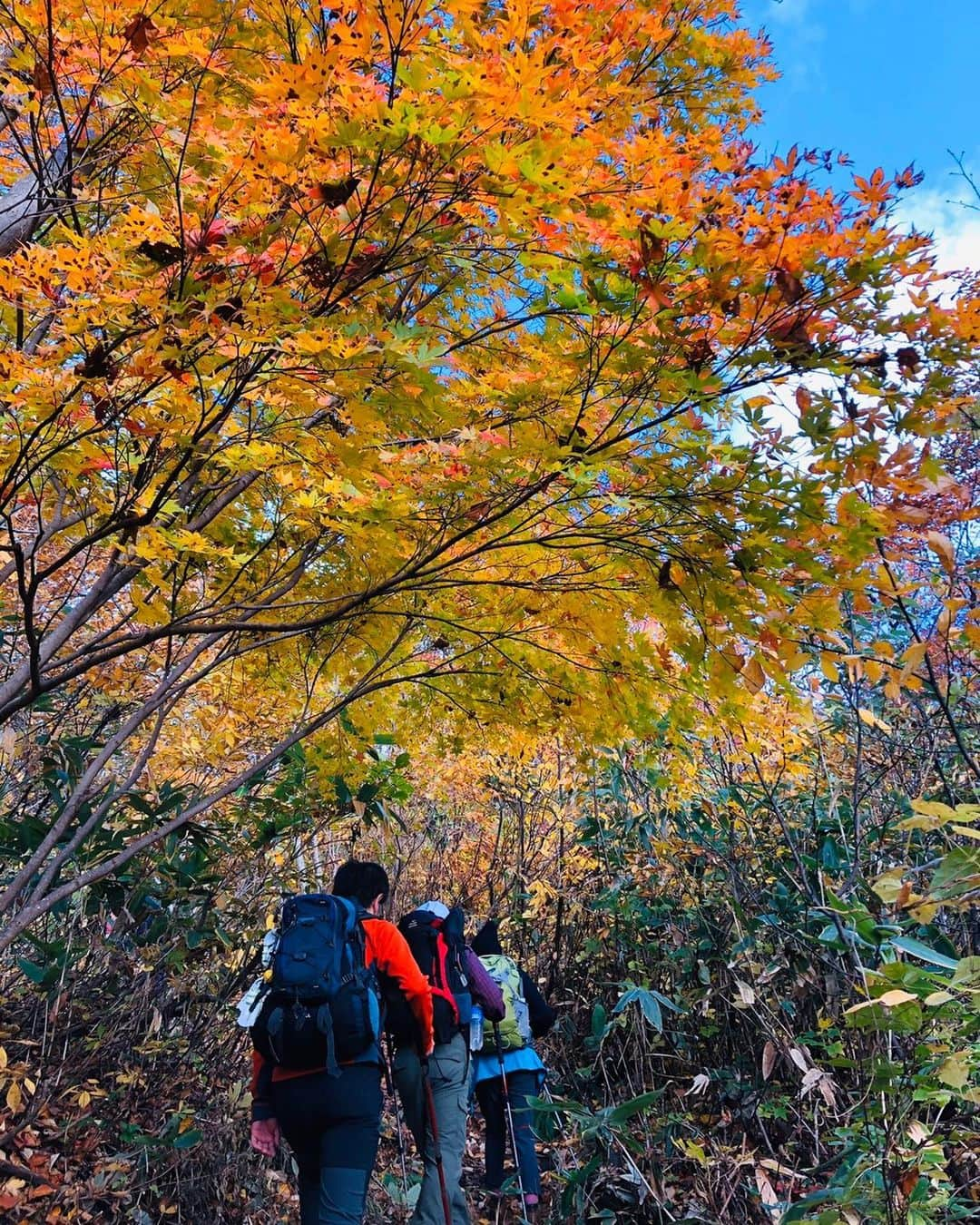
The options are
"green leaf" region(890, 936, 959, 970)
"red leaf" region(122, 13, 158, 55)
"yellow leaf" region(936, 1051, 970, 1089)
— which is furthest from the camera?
"red leaf" region(122, 13, 158, 55)

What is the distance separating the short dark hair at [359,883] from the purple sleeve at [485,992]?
767 mm

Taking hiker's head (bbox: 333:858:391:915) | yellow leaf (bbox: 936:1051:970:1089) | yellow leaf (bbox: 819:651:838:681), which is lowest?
yellow leaf (bbox: 936:1051:970:1089)

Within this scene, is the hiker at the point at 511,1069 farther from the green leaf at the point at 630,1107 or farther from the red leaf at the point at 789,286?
the red leaf at the point at 789,286

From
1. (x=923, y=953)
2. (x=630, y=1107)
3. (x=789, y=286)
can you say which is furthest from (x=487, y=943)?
(x=789, y=286)

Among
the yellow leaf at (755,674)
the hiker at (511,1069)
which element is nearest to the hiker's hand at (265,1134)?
the hiker at (511,1069)

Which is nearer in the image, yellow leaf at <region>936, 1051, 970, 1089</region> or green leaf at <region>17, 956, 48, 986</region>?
yellow leaf at <region>936, 1051, 970, 1089</region>

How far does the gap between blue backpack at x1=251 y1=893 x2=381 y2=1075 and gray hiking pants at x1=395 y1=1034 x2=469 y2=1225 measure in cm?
82

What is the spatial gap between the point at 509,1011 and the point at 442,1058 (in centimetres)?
77

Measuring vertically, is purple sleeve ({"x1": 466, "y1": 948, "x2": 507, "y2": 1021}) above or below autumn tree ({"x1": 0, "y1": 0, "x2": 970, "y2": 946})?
below

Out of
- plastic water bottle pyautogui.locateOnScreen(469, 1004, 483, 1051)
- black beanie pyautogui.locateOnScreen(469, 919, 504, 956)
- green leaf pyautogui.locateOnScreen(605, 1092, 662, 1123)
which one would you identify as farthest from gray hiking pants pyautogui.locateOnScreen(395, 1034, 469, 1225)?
black beanie pyautogui.locateOnScreen(469, 919, 504, 956)

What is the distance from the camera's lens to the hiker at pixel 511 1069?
3924 millimetres

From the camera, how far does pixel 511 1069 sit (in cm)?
401

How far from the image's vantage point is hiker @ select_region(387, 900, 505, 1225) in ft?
10.5

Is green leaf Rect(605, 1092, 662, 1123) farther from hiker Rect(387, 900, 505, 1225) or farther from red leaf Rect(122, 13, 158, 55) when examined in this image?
red leaf Rect(122, 13, 158, 55)
